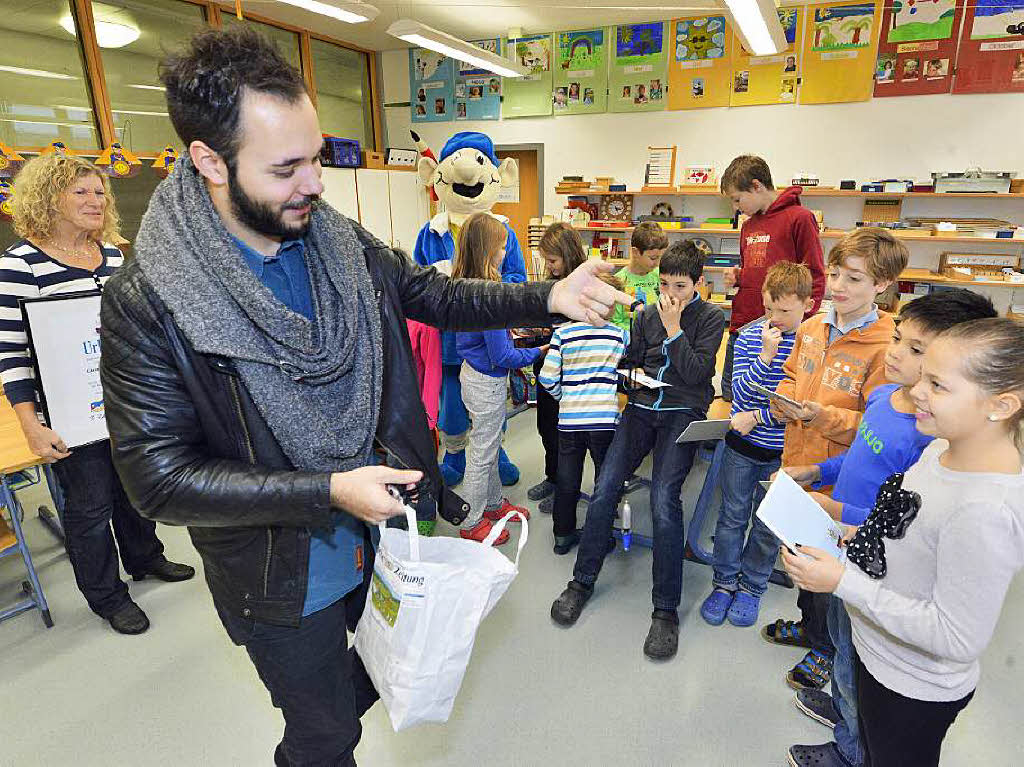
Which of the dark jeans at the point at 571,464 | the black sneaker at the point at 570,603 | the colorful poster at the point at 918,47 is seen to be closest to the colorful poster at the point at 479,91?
the colorful poster at the point at 918,47

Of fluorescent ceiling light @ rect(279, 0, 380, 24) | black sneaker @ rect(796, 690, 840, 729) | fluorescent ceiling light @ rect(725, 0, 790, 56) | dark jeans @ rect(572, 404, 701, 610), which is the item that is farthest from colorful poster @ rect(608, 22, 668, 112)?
black sneaker @ rect(796, 690, 840, 729)

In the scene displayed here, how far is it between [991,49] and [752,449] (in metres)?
4.54

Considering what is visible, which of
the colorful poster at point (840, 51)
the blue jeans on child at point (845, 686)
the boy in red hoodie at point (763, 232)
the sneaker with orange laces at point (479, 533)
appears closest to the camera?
the blue jeans on child at point (845, 686)

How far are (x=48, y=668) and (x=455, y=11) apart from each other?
17.8 ft

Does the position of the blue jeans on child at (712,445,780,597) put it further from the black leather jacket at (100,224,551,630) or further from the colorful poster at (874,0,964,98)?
the colorful poster at (874,0,964,98)

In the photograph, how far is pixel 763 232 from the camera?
3.30m

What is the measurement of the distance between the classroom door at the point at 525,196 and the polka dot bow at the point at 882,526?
526cm

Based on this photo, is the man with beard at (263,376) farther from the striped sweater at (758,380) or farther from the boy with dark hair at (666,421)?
the striped sweater at (758,380)

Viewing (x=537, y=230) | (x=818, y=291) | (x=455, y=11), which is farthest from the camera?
(x=537, y=230)

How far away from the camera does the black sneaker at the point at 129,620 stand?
7.30 ft

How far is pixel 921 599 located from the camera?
3.55 feet

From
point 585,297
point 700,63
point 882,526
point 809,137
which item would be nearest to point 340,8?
point 700,63

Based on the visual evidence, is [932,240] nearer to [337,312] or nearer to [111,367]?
[337,312]

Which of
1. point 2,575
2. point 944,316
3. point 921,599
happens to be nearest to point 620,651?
point 921,599
